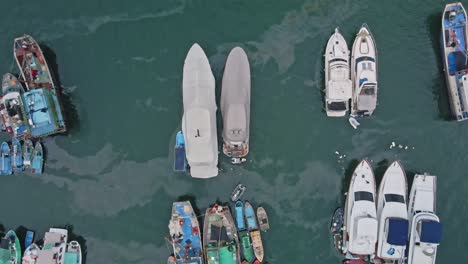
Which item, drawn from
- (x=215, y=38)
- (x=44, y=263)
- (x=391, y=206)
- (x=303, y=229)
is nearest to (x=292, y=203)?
(x=303, y=229)

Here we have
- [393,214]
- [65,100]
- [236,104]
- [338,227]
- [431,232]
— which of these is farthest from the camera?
[65,100]

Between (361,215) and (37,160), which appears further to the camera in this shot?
(37,160)

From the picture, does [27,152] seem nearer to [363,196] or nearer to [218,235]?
[218,235]

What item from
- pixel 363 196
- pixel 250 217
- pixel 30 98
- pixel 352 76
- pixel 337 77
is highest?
pixel 352 76

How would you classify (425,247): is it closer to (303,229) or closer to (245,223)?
(303,229)

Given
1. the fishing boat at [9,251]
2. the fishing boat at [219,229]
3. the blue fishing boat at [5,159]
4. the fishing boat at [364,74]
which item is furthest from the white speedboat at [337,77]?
the fishing boat at [9,251]

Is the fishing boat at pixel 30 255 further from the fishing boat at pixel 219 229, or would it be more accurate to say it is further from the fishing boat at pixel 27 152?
the fishing boat at pixel 219 229

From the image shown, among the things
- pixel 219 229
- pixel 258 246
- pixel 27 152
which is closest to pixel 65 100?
pixel 27 152
